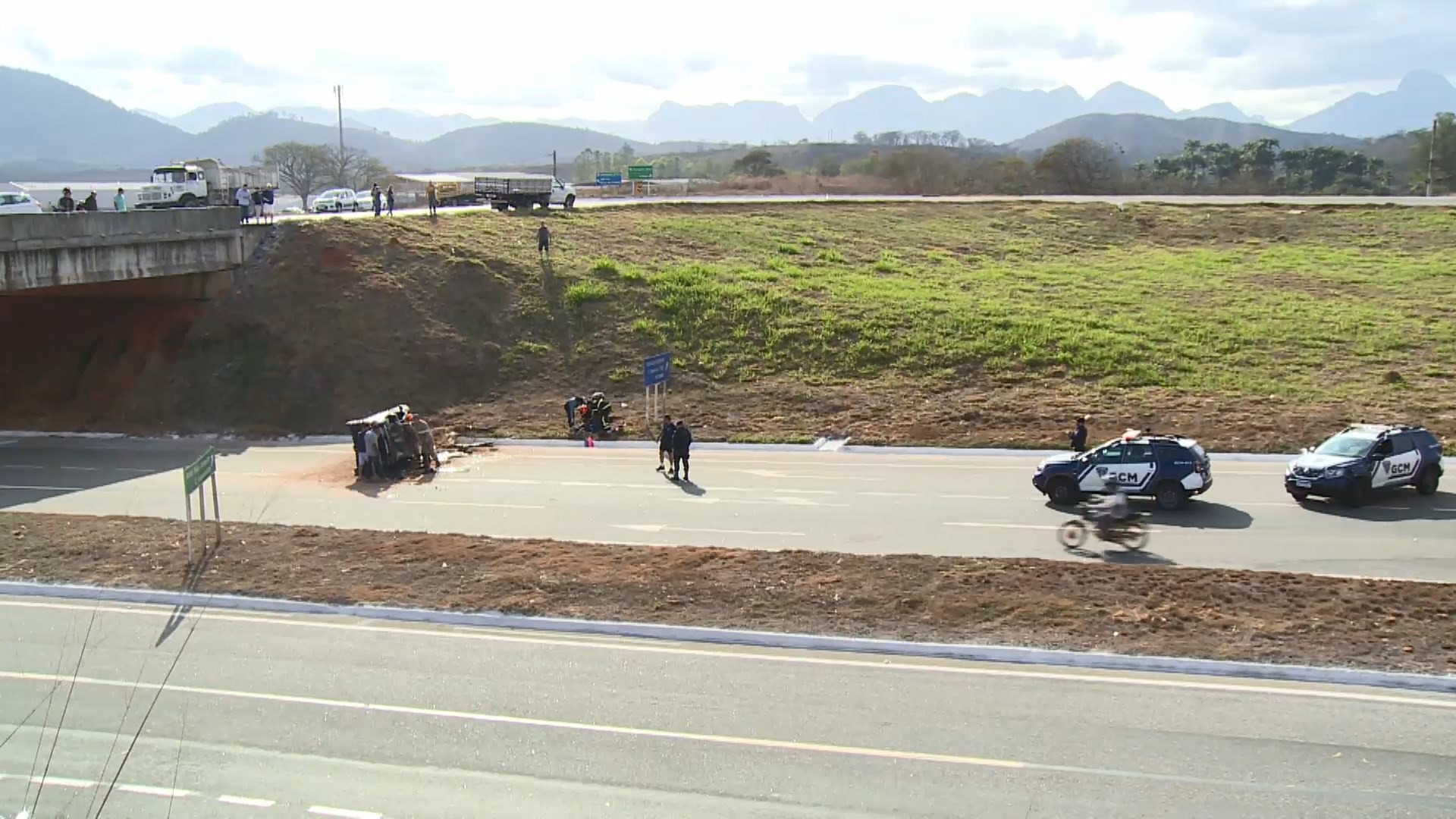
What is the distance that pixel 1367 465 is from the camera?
2030 centimetres

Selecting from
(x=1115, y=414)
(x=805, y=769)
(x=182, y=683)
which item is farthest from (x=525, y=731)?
(x=1115, y=414)

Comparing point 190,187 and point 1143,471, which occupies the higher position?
point 190,187

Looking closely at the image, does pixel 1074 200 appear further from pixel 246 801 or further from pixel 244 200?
pixel 246 801

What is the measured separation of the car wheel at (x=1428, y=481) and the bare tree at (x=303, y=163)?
13051 cm

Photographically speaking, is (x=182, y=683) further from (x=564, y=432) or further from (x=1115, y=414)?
(x=1115, y=414)

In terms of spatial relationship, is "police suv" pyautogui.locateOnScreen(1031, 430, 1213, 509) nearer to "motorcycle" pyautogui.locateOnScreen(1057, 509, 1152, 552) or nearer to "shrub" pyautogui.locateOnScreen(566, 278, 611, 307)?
"motorcycle" pyautogui.locateOnScreen(1057, 509, 1152, 552)

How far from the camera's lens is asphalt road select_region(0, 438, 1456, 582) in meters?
18.2

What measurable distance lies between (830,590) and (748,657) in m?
2.39

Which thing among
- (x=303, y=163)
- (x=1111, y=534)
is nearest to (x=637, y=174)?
(x=1111, y=534)

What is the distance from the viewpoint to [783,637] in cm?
1341

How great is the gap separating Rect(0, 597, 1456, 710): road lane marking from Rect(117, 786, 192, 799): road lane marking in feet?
12.6

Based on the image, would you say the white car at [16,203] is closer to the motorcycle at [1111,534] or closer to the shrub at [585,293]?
the shrub at [585,293]

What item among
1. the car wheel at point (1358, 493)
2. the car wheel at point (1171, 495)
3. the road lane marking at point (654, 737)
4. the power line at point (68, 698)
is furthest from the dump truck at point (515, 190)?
the road lane marking at point (654, 737)

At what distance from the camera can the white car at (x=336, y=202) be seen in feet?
183
